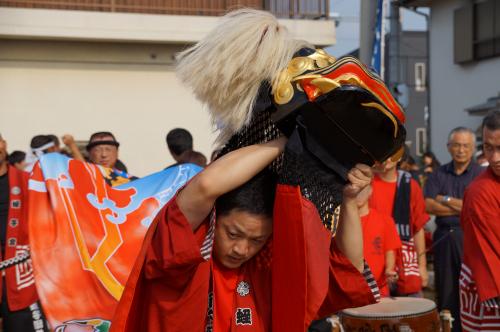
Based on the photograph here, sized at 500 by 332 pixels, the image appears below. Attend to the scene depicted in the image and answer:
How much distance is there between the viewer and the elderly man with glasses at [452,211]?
6.90 metres

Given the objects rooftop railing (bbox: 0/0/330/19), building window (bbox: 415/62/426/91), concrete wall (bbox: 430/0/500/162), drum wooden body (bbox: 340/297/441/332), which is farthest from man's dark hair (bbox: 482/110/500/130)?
building window (bbox: 415/62/426/91)

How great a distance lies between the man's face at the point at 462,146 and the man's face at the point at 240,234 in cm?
470

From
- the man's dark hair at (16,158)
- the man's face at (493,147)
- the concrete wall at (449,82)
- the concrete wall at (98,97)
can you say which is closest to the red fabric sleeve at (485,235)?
the man's face at (493,147)

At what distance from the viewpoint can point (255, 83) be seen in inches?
88.7

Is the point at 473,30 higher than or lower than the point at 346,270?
higher

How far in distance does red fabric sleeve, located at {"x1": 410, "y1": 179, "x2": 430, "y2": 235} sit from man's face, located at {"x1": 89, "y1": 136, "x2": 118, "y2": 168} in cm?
245

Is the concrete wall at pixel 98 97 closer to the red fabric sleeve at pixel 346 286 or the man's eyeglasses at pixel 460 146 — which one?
the man's eyeglasses at pixel 460 146

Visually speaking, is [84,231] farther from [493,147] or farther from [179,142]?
[493,147]

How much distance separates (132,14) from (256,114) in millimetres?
10241

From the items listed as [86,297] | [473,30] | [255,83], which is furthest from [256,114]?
[473,30]

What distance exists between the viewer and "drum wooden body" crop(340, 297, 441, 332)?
4.53 metres

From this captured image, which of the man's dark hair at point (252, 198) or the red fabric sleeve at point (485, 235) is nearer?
the man's dark hair at point (252, 198)

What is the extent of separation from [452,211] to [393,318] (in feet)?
8.72

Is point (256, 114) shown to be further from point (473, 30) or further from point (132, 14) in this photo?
point (473, 30)
